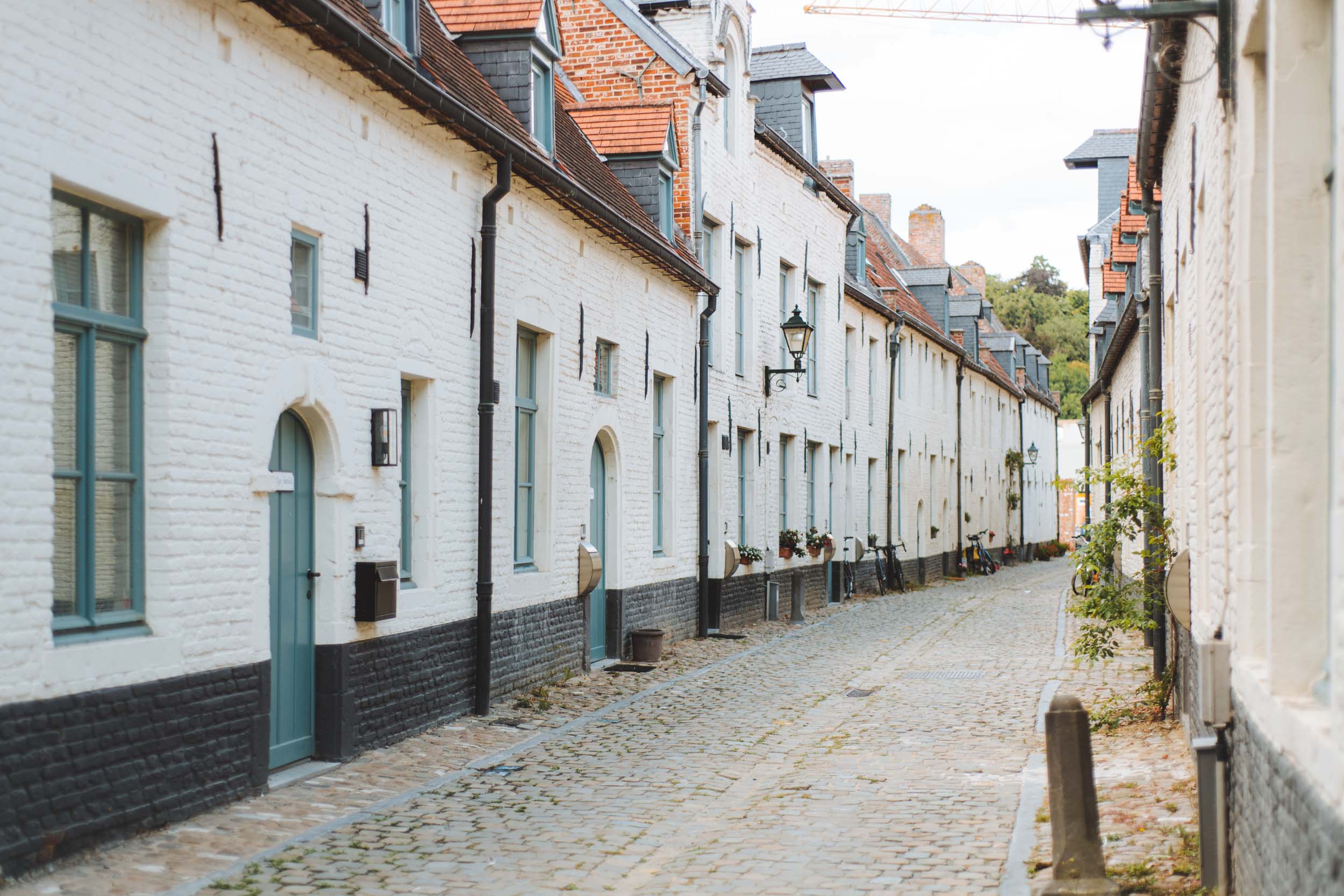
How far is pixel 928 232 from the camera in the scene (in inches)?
1802

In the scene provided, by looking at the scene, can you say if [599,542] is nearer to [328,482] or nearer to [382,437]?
[382,437]

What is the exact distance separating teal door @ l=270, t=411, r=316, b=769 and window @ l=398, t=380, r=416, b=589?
1302 mm

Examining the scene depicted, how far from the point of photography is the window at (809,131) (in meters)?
22.9

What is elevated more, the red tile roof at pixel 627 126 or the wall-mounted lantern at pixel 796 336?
the red tile roof at pixel 627 126

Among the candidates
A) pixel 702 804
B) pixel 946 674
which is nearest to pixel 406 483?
pixel 702 804

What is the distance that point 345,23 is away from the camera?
26.0ft

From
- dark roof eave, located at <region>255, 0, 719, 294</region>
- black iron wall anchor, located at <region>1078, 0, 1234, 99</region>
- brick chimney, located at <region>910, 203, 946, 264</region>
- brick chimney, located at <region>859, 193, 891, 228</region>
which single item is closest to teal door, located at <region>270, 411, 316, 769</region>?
dark roof eave, located at <region>255, 0, 719, 294</region>

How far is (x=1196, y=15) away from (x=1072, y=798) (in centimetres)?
303

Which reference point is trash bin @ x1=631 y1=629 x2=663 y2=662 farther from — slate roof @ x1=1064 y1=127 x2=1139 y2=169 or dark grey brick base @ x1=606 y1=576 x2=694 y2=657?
slate roof @ x1=1064 y1=127 x2=1139 y2=169

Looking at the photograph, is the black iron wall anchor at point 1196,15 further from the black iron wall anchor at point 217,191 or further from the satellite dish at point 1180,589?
the black iron wall anchor at point 217,191

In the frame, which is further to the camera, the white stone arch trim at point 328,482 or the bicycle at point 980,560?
the bicycle at point 980,560

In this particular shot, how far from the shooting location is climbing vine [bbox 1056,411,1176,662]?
10.3 metres

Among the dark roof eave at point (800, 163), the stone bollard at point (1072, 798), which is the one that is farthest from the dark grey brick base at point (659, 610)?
the stone bollard at point (1072, 798)

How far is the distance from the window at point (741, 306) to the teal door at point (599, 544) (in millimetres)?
5372
